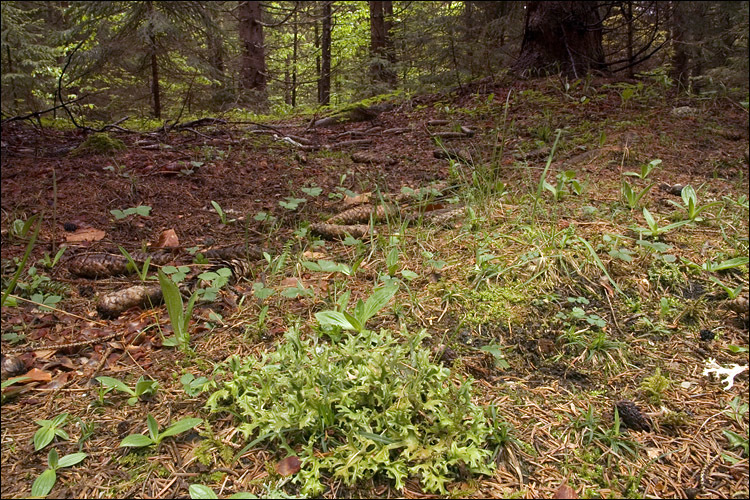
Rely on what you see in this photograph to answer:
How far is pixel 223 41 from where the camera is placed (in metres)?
6.61

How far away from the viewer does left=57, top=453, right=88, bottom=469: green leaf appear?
1.26m

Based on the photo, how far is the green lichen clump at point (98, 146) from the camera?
4.13 metres

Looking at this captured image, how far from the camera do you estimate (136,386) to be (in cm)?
151

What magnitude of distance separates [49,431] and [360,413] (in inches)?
39.0

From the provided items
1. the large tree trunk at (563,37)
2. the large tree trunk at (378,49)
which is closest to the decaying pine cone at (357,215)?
the large tree trunk at (563,37)

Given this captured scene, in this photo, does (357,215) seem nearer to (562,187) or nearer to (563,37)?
(562,187)

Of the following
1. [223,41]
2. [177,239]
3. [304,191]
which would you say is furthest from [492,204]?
[223,41]

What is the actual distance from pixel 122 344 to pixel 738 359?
2.50 meters

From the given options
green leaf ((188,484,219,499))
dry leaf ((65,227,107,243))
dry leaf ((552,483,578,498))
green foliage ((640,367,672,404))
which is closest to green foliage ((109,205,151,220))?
dry leaf ((65,227,107,243))

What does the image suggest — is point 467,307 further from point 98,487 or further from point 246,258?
point 98,487

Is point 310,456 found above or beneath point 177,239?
beneath

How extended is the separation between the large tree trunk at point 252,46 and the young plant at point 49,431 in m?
9.05

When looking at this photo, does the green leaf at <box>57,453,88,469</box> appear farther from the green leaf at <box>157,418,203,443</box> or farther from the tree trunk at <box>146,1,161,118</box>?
the tree trunk at <box>146,1,161,118</box>

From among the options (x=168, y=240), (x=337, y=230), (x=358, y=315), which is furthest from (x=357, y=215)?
(x=358, y=315)
